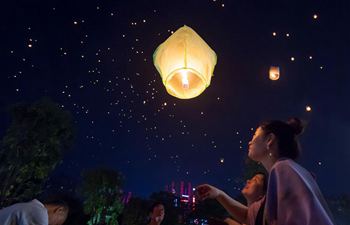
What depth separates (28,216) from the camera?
3.23m

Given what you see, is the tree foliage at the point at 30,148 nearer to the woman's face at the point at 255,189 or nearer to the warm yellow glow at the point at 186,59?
the warm yellow glow at the point at 186,59

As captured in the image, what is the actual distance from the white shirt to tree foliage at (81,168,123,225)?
14.7m

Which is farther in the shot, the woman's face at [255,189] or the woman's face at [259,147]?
the woman's face at [255,189]

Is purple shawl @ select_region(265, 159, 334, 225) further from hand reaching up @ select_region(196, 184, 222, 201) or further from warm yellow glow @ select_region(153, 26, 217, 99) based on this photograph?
warm yellow glow @ select_region(153, 26, 217, 99)

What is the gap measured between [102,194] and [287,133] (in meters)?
16.8

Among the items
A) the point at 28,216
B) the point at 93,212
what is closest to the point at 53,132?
the point at 93,212

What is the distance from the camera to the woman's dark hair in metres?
2.31

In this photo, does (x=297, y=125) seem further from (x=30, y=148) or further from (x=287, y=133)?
(x=30, y=148)

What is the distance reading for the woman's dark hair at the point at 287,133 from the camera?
2314mm

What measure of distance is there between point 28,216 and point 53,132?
11.3 m

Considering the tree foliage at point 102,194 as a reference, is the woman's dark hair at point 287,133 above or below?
below

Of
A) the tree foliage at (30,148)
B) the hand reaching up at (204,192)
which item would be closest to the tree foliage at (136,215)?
the tree foliage at (30,148)

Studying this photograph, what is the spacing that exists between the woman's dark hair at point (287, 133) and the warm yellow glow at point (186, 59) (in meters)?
1.04

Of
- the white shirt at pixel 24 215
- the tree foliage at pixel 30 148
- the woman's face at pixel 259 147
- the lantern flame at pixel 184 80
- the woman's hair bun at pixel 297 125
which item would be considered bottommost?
the white shirt at pixel 24 215
